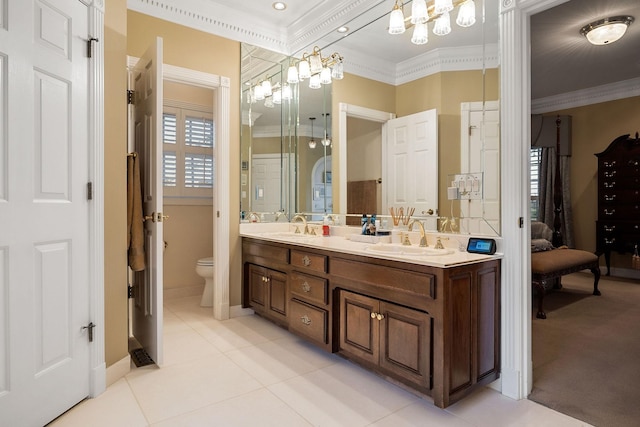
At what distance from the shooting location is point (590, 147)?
5887 mm

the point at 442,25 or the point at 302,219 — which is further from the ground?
the point at 442,25

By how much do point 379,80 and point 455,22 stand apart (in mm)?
711

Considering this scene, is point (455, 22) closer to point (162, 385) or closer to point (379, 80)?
point (379, 80)

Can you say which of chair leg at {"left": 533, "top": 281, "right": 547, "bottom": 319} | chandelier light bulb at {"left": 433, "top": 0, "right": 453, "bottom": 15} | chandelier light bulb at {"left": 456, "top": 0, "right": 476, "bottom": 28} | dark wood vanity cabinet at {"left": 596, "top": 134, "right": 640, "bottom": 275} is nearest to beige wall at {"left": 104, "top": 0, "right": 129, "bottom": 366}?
chandelier light bulb at {"left": 433, "top": 0, "right": 453, "bottom": 15}

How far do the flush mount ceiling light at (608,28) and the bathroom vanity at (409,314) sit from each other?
9.80 feet

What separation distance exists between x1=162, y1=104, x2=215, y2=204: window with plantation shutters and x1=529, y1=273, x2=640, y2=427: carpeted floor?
12.3ft

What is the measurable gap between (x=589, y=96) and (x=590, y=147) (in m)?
0.79

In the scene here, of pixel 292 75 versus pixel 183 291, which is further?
pixel 183 291

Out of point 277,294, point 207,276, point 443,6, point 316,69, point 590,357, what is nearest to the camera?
point 443,6

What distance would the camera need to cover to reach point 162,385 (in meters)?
2.18

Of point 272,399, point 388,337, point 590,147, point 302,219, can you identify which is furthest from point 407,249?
point 590,147

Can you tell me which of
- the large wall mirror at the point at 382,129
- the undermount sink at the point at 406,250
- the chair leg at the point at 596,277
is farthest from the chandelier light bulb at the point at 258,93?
the chair leg at the point at 596,277

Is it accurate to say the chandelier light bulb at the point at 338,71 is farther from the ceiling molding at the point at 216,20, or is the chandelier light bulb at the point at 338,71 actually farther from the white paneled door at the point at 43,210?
the white paneled door at the point at 43,210

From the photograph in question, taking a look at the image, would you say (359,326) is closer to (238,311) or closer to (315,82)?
(238,311)
